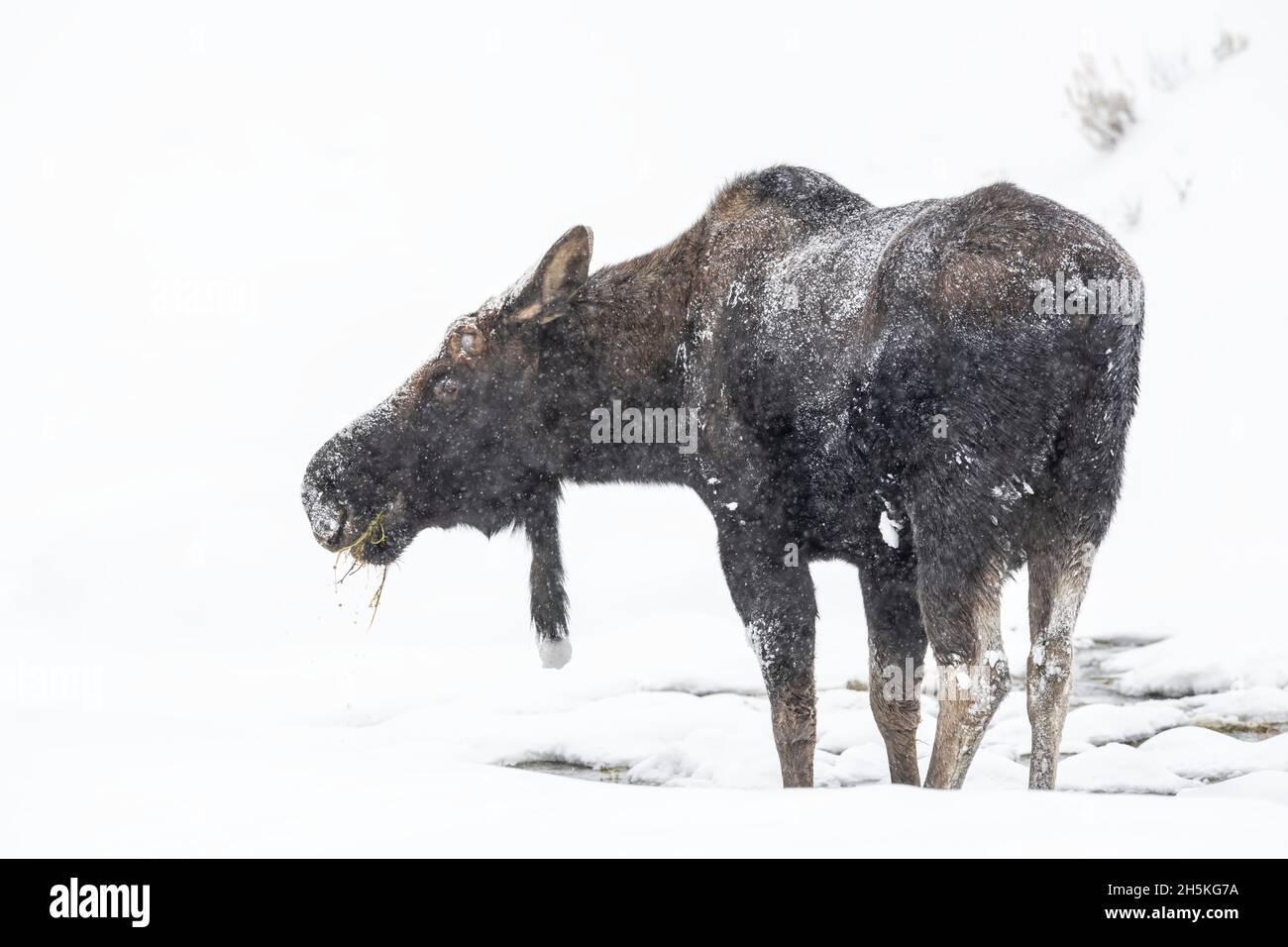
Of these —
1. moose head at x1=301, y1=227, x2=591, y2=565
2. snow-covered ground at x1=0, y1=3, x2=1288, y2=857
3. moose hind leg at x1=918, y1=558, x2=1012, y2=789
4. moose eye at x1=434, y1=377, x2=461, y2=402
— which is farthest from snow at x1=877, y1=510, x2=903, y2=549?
moose eye at x1=434, y1=377, x2=461, y2=402

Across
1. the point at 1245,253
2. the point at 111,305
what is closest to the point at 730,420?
the point at 1245,253

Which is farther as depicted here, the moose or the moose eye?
the moose eye

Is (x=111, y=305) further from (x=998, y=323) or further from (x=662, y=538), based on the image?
(x=998, y=323)

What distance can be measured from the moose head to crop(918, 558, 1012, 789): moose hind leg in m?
1.92

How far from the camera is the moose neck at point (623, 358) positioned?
16.4 ft

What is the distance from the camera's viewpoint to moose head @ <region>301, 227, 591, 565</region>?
195 inches

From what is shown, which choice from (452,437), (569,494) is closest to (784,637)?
(452,437)

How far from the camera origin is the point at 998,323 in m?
3.77

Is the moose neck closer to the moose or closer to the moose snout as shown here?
the moose

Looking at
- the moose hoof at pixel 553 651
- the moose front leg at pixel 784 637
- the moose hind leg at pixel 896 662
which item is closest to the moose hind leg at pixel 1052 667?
the moose hind leg at pixel 896 662

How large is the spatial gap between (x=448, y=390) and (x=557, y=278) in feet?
2.11

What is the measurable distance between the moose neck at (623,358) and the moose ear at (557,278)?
0.09 metres

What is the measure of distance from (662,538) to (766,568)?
4.79m

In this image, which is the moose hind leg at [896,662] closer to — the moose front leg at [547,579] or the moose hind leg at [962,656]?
the moose hind leg at [962,656]
